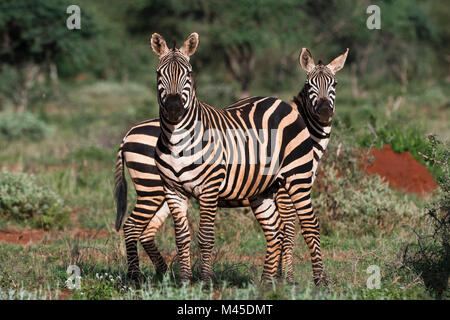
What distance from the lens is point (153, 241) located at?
23.2ft

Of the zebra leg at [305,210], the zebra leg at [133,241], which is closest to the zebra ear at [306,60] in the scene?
the zebra leg at [305,210]

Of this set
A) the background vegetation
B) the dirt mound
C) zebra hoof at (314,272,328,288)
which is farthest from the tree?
zebra hoof at (314,272,328,288)

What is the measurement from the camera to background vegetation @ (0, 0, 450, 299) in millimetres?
6348

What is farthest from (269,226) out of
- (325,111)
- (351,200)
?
(351,200)

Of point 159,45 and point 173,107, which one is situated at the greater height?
point 159,45

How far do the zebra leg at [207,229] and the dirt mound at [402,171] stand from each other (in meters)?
5.76

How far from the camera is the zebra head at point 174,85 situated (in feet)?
16.9

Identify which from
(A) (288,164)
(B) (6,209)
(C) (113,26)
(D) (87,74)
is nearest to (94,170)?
(B) (6,209)

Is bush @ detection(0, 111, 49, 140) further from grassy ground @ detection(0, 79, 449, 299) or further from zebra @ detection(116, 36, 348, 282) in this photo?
zebra @ detection(116, 36, 348, 282)

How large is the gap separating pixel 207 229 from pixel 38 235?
4.84 meters

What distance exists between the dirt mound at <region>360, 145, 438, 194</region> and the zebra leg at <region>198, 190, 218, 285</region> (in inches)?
227

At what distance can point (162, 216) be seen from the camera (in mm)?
7141

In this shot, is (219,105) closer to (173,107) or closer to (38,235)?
(38,235)

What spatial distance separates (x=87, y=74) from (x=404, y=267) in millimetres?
51911
